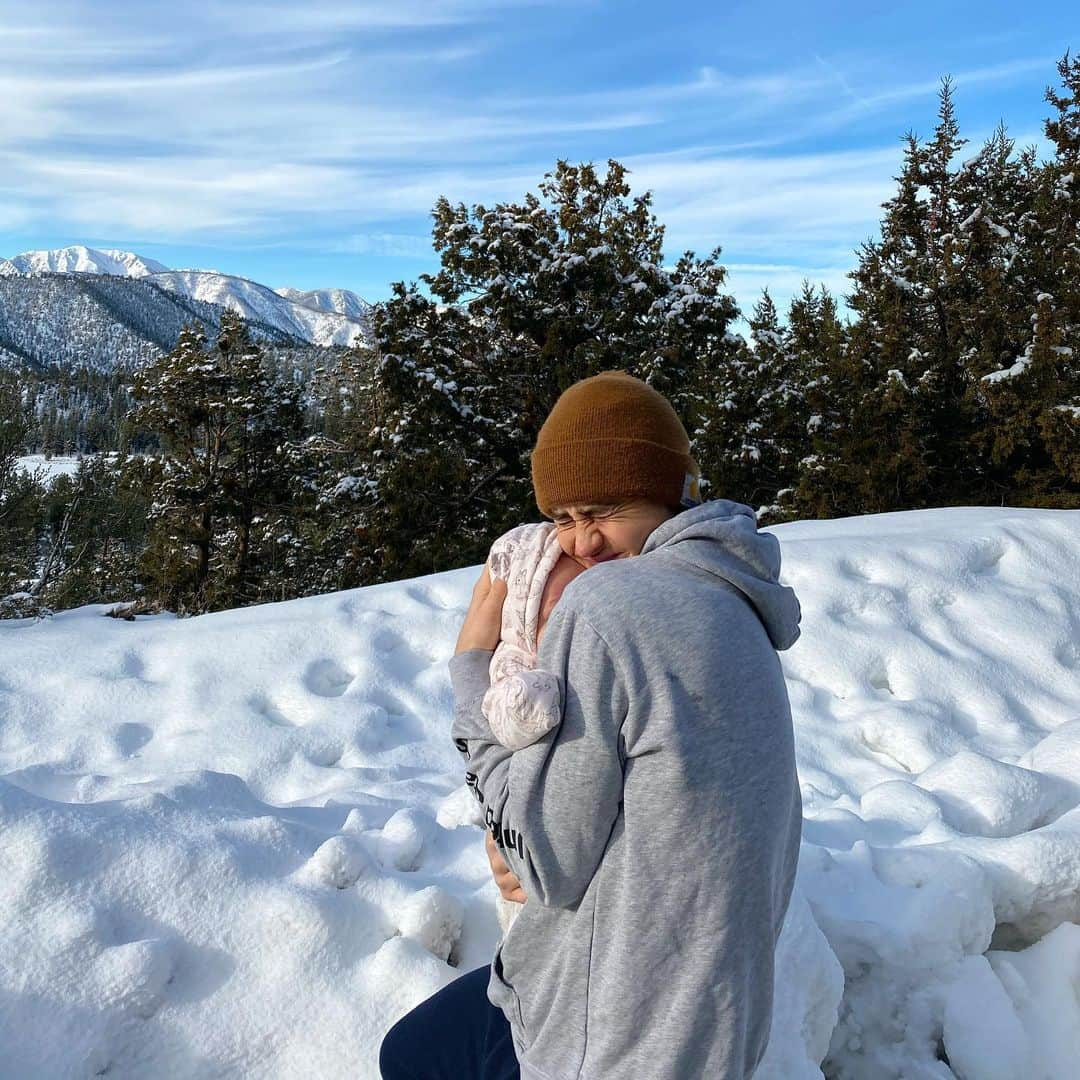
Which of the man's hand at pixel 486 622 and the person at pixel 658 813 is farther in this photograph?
the man's hand at pixel 486 622

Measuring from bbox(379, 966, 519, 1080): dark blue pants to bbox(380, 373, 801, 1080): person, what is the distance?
11.2 inches

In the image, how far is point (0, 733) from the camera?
3.93m

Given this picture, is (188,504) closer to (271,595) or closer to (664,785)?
(271,595)

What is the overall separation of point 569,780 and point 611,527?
393 millimetres

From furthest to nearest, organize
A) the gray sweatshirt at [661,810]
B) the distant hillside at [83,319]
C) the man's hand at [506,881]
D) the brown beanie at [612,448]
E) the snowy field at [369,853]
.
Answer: the distant hillside at [83,319] → the snowy field at [369,853] → the man's hand at [506,881] → the brown beanie at [612,448] → the gray sweatshirt at [661,810]

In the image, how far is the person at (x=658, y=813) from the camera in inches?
44.7

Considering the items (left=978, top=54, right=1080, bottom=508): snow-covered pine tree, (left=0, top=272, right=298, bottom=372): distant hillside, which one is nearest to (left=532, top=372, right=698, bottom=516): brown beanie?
(left=978, top=54, right=1080, bottom=508): snow-covered pine tree

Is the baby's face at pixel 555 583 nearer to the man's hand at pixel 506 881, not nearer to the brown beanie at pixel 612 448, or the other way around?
the brown beanie at pixel 612 448

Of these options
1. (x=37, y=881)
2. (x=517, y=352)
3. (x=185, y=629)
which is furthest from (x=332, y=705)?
(x=517, y=352)

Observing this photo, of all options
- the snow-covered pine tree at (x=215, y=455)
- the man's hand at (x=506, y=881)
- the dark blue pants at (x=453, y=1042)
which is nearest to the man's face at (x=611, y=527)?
the man's hand at (x=506, y=881)

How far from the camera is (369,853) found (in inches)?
103

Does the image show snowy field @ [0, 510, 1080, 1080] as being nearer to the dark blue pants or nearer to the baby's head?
the dark blue pants

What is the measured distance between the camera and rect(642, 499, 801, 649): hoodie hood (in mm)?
1211

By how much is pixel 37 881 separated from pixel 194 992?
18.1 inches
